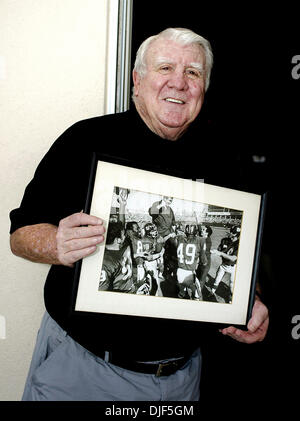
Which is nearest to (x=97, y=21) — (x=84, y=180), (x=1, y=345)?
(x=84, y=180)

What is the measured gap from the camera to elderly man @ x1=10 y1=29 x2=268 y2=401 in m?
0.83

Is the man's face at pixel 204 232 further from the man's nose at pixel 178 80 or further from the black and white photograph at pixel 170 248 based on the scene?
the man's nose at pixel 178 80

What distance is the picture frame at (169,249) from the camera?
68 cm

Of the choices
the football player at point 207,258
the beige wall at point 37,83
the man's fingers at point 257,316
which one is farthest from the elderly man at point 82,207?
the beige wall at point 37,83

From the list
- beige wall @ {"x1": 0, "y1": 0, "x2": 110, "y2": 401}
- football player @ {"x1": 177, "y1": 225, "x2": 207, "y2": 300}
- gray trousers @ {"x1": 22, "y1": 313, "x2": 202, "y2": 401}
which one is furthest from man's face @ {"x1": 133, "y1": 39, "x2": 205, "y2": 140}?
gray trousers @ {"x1": 22, "y1": 313, "x2": 202, "y2": 401}

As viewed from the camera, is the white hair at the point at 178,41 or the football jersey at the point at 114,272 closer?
the football jersey at the point at 114,272

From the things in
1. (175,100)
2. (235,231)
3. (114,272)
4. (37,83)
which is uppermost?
(37,83)

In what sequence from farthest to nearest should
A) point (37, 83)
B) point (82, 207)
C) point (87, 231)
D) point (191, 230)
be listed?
point (37, 83), point (82, 207), point (191, 230), point (87, 231)

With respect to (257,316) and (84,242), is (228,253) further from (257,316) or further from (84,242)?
(84,242)

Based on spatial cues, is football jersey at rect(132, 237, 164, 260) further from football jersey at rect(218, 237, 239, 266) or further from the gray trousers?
→ the gray trousers

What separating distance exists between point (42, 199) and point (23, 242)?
0.39 ft

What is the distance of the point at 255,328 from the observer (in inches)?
32.6

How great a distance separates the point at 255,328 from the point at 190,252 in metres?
0.29

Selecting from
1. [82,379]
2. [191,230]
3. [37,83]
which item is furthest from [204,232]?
[37,83]
